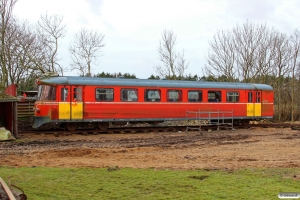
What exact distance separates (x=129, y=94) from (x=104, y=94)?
146 cm

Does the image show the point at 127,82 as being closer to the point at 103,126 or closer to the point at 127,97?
the point at 127,97

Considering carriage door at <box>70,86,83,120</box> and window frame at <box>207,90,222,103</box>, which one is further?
window frame at <box>207,90,222,103</box>

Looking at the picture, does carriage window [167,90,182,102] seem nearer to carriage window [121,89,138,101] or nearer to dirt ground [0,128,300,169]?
carriage window [121,89,138,101]

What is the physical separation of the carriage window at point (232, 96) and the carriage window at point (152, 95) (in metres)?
4.95

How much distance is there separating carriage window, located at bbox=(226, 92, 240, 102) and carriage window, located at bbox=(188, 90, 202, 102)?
Answer: 6.88ft

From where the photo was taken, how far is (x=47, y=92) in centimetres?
1956

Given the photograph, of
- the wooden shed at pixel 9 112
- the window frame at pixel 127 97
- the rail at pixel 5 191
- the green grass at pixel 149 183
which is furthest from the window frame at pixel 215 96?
the rail at pixel 5 191

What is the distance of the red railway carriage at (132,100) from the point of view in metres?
19.5

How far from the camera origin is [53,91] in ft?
63.6

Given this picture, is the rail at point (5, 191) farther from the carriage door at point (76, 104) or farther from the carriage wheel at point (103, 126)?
the carriage wheel at point (103, 126)

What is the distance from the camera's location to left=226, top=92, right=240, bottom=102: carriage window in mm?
24156

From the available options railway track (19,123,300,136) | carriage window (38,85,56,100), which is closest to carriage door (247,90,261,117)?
railway track (19,123,300,136)

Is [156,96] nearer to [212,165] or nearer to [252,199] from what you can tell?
[212,165]

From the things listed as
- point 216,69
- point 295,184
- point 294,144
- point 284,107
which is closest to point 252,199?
point 295,184
